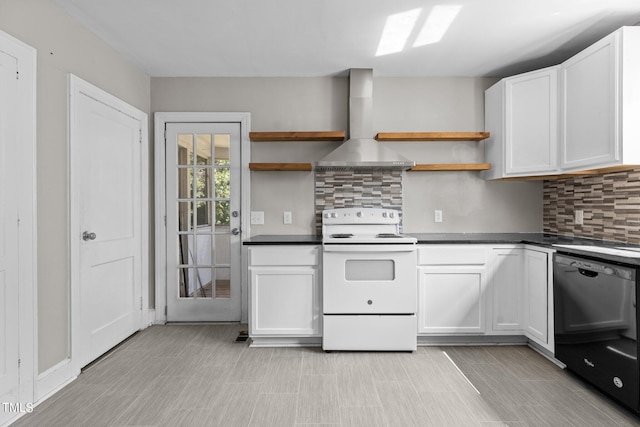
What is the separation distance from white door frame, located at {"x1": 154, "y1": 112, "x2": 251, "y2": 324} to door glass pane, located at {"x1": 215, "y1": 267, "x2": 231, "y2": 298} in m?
0.14

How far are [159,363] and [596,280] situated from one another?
2918 mm

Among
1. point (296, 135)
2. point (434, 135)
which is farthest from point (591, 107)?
point (296, 135)

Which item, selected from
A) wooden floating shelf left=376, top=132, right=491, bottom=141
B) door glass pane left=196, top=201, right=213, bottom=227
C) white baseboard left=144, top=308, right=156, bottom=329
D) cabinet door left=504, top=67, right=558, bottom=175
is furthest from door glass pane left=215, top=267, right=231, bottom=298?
cabinet door left=504, top=67, right=558, bottom=175

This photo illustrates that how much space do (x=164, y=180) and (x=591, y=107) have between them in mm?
3557

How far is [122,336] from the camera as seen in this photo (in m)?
3.22

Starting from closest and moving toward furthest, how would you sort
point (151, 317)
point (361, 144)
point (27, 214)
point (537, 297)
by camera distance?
point (27, 214) < point (537, 297) < point (361, 144) < point (151, 317)

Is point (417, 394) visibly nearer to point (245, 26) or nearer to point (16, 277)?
point (16, 277)

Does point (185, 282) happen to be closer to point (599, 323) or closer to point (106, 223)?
point (106, 223)

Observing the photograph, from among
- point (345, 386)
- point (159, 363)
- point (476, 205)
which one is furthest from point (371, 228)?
point (159, 363)

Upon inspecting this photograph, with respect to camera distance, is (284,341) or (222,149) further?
(222,149)

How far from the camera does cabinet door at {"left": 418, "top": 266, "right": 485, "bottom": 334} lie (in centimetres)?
308

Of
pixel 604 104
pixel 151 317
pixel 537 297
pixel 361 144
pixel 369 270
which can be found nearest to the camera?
pixel 604 104

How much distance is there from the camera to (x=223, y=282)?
→ 3748 mm

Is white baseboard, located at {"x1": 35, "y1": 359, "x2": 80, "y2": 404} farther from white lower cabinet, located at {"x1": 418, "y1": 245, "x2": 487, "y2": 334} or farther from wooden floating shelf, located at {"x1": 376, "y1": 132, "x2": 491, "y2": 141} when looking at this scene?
wooden floating shelf, located at {"x1": 376, "y1": 132, "x2": 491, "y2": 141}
